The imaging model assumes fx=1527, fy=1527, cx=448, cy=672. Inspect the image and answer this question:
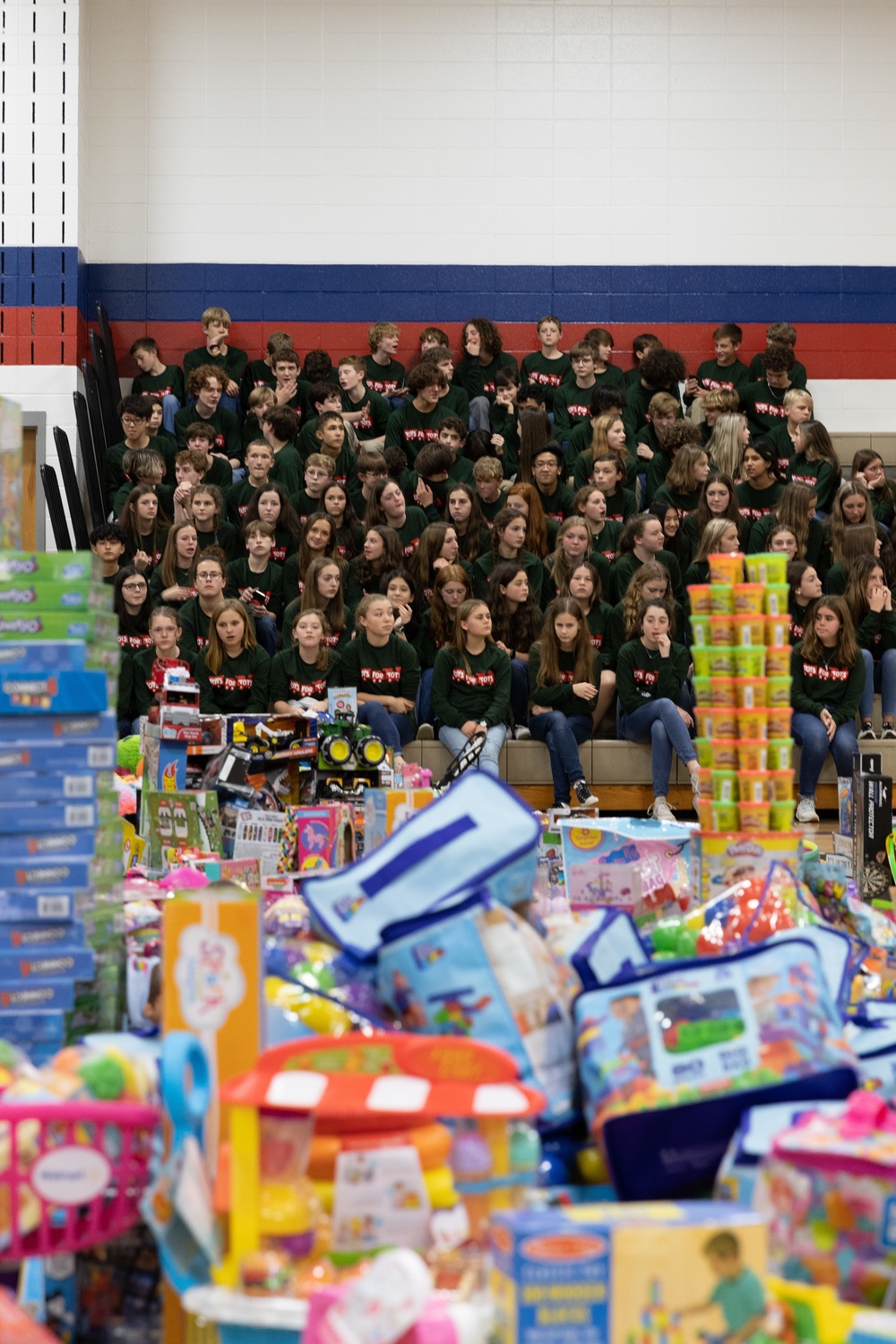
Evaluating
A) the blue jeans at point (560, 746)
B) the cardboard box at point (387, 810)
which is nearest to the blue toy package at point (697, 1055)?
the cardboard box at point (387, 810)

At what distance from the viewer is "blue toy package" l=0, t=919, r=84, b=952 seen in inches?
95.9

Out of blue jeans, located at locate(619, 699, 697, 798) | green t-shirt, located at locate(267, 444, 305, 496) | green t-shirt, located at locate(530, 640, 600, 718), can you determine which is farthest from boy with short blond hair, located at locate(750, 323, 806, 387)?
blue jeans, located at locate(619, 699, 697, 798)

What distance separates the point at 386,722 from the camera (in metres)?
7.60

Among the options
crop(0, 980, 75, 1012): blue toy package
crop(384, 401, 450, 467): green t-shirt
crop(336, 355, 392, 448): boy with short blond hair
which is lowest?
crop(0, 980, 75, 1012): blue toy package

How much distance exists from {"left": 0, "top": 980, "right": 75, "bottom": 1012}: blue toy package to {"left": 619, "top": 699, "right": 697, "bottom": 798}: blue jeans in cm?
550

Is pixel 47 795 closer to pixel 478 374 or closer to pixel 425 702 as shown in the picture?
pixel 425 702

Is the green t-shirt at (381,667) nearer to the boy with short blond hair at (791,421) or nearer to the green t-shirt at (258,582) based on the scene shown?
the green t-shirt at (258,582)

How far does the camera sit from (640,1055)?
2.03 m

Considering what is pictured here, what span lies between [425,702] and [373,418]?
2807mm

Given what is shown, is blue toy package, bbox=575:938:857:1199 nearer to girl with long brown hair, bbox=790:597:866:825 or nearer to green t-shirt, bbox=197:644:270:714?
green t-shirt, bbox=197:644:270:714

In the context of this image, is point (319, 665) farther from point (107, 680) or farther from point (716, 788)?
point (107, 680)

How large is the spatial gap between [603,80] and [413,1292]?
37.7ft

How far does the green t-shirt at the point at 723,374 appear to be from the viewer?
11086 millimetres

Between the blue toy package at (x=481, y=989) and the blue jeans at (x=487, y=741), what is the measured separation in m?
5.52
